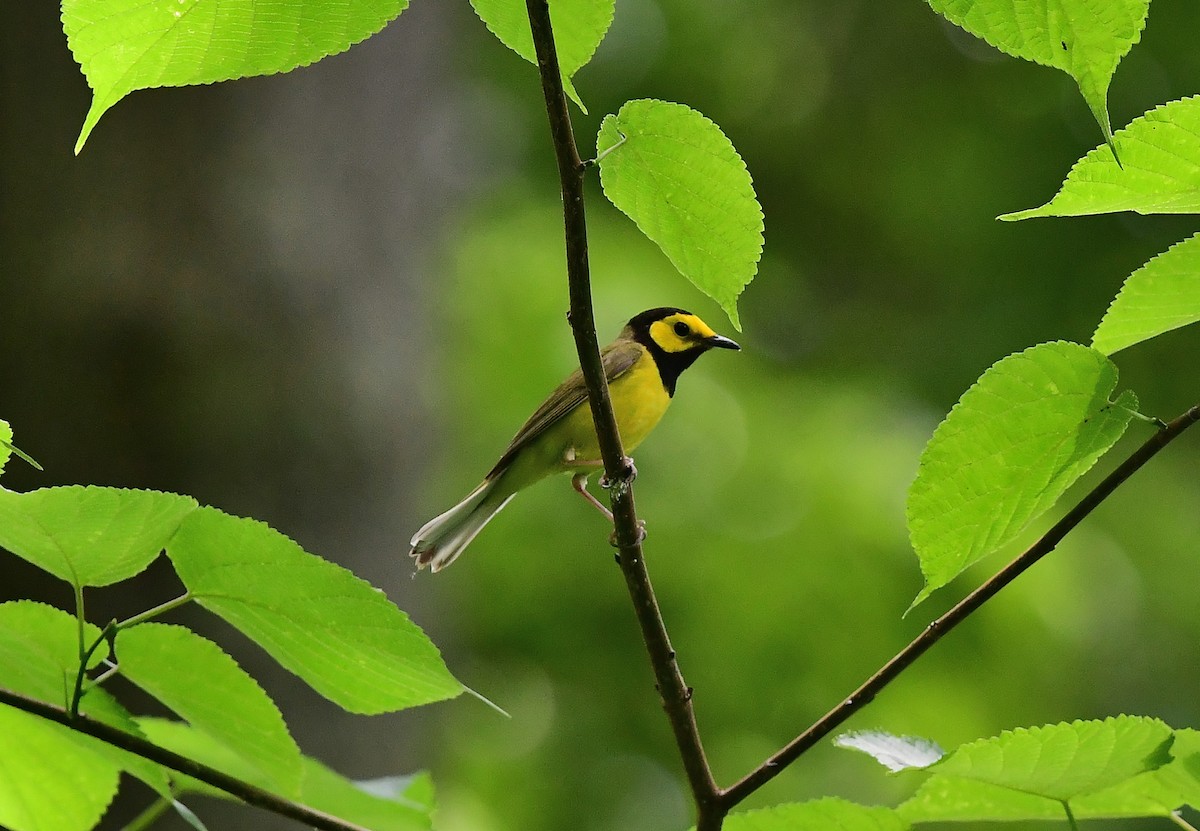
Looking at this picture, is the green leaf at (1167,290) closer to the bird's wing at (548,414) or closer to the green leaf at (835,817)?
the green leaf at (835,817)

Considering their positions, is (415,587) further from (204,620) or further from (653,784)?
(653,784)

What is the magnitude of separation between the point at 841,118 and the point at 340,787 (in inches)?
464

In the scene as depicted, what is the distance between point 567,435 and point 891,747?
9.57ft

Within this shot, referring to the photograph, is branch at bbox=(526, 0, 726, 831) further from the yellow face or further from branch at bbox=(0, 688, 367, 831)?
the yellow face

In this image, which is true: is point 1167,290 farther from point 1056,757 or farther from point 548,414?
point 548,414

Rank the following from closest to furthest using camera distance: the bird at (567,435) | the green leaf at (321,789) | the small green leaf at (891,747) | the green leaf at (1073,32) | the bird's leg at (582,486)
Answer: the green leaf at (1073,32) → the small green leaf at (891,747) → the green leaf at (321,789) → the bird's leg at (582,486) → the bird at (567,435)

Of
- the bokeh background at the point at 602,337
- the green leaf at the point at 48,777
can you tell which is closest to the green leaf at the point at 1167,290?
the green leaf at the point at 48,777

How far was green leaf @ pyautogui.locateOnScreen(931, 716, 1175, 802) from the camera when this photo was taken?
48.4 inches

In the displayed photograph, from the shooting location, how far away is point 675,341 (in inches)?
185

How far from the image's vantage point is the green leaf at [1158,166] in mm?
1203

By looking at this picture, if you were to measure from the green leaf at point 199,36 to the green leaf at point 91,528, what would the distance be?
0.35 meters

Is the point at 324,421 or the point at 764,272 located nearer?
the point at 324,421

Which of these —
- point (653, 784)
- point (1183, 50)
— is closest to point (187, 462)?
point (653, 784)

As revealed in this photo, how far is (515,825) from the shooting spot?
1047 cm
